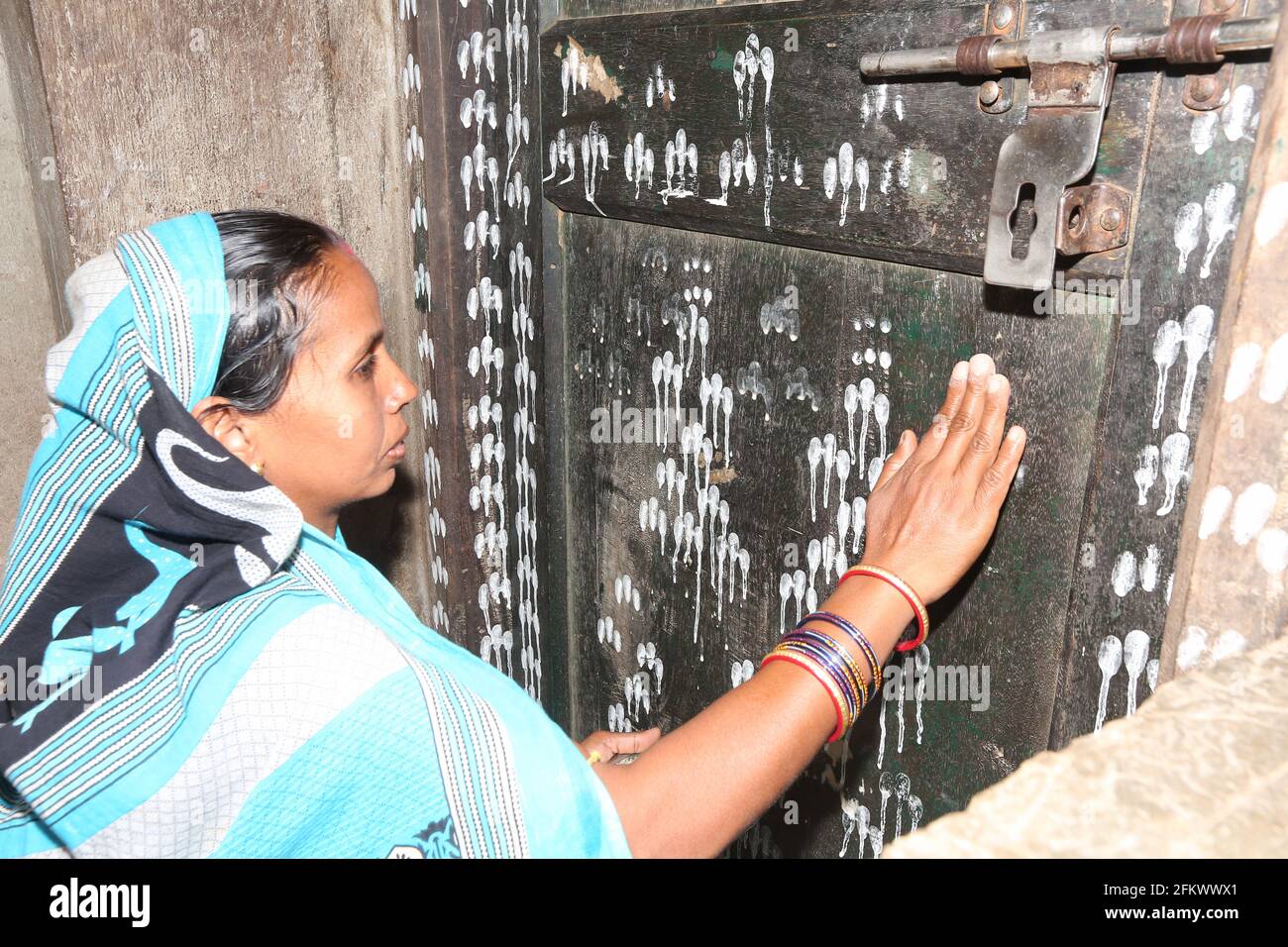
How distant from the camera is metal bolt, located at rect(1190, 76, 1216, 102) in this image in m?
0.80

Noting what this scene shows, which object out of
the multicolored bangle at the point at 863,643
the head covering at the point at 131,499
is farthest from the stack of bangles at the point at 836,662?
the head covering at the point at 131,499

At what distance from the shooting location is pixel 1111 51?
83 cm

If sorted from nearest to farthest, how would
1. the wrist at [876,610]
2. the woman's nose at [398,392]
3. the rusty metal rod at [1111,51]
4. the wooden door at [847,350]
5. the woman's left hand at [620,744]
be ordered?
1. the rusty metal rod at [1111,51]
2. the wooden door at [847,350]
3. the wrist at [876,610]
4. the woman's nose at [398,392]
5. the woman's left hand at [620,744]

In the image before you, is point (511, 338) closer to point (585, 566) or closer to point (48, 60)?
point (585, 566)

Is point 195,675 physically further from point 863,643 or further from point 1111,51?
point 1111,51

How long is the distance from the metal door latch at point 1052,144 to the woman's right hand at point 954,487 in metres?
0.13

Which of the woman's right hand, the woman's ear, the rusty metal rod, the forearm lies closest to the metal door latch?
the rusty metal rod

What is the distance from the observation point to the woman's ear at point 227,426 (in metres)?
1.04

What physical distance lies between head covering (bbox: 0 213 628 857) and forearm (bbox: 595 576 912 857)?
1.4 inches

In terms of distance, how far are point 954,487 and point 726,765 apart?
37 centimetres

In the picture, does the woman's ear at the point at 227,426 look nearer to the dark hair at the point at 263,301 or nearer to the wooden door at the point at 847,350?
the dark hair at the point at 263,301

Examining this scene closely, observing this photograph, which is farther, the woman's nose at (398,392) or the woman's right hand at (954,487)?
the woman's nose at (398,392)
